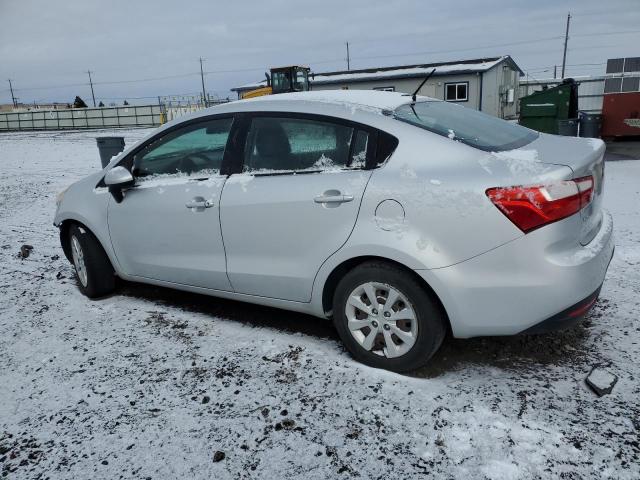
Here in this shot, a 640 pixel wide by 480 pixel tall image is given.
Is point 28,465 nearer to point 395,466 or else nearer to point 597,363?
point 395,466

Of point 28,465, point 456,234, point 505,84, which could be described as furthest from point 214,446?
point 505,84

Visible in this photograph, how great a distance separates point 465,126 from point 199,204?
177 cm

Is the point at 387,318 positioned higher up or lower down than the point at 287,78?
lower down

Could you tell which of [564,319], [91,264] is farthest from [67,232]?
[564,319]

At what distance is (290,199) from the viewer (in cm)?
284

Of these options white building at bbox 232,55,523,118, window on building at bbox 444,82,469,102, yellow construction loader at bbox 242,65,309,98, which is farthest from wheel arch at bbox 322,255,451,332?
window on building at bbox 444,82,469,102

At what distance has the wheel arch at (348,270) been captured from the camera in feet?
8.38

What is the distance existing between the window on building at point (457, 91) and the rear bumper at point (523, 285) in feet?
83.3

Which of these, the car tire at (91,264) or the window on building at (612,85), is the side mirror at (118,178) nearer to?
the car tire at (91,264)

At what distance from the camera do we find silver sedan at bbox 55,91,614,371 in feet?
7.68

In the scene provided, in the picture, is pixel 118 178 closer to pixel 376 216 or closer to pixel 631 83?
pixel 376 216

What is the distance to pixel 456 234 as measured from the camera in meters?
2.39

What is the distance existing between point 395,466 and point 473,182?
1379 millimetres

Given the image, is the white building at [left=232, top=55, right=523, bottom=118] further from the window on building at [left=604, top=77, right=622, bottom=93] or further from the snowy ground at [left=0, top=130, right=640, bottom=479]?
the snowy ground at [left=0, top=130, right=640, bottom=479]
